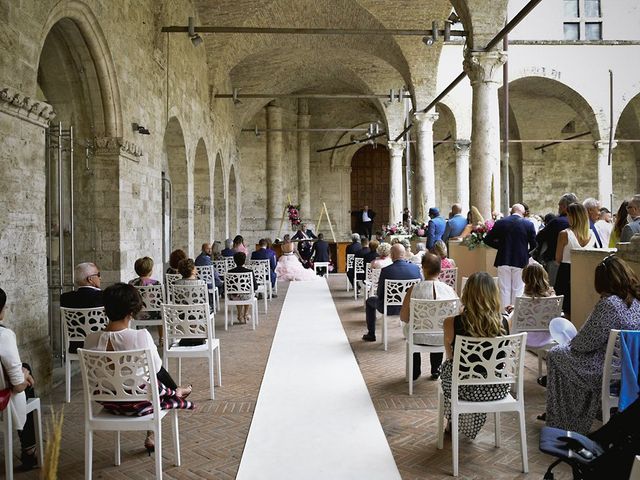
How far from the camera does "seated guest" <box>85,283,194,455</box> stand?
9.95 ft

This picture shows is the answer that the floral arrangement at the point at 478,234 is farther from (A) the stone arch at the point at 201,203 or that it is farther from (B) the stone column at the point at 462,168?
(B) the stone column at the point at 462,168

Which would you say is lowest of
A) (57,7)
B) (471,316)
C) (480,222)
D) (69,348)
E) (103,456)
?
(103,456)

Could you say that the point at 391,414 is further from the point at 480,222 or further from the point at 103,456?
the point at 480,222

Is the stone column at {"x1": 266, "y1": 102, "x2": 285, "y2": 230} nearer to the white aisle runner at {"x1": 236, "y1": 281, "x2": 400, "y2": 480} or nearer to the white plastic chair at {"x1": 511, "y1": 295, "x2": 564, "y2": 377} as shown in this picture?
the white aisle runner at {"x1": 236, "y1": 281, "x2": 400, "y2": 480}

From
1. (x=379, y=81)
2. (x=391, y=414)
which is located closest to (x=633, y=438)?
(x=391, y=414)

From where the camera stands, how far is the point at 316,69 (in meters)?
19.6

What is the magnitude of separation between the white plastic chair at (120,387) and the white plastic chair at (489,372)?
165cm

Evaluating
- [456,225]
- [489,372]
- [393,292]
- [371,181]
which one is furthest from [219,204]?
[489,372]

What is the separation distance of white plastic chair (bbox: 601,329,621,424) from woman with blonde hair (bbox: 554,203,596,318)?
89.4 inches

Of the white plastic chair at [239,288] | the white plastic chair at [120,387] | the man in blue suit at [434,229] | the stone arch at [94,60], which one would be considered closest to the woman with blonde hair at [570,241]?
the white plastic chair at [239,288]

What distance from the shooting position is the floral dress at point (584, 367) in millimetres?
3160

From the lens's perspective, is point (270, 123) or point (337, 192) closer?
point (270, 123)

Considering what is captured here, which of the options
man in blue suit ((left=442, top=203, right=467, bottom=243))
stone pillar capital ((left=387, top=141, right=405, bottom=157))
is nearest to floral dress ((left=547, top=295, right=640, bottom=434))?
man in blue suit ((left=442, top=203, right=467, bottom=243))

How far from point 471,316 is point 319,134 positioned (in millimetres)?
23371
